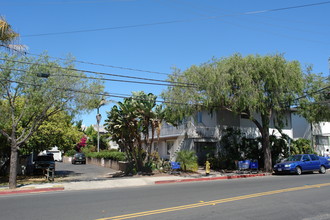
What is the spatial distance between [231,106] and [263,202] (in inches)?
464

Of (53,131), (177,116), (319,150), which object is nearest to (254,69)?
(177,116)

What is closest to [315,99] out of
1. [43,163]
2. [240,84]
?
[240,84]

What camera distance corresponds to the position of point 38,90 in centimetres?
1511

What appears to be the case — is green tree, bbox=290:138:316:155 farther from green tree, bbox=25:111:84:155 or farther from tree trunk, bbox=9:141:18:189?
tree trunk, bbox=9:141:18:189

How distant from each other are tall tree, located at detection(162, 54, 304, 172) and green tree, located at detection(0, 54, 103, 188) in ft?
20.1

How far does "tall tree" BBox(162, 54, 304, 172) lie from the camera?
19172 millimetres

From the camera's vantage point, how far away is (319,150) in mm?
35656

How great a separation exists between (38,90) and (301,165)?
58.9 feet

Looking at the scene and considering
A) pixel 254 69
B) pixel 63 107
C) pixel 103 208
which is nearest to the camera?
pixel 103 208

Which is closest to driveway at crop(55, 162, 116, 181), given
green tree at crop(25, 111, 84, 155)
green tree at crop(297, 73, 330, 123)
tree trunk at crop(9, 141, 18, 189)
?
green tree at crop(25, 111, 84, 155)

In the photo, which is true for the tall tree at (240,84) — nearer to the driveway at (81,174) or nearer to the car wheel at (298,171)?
the car wheel at (298,171)

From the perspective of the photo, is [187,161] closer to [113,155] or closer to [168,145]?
[168,145]

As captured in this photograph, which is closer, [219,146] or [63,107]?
[63,107]

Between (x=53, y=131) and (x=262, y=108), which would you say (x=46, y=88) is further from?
(x=262, y=108)
